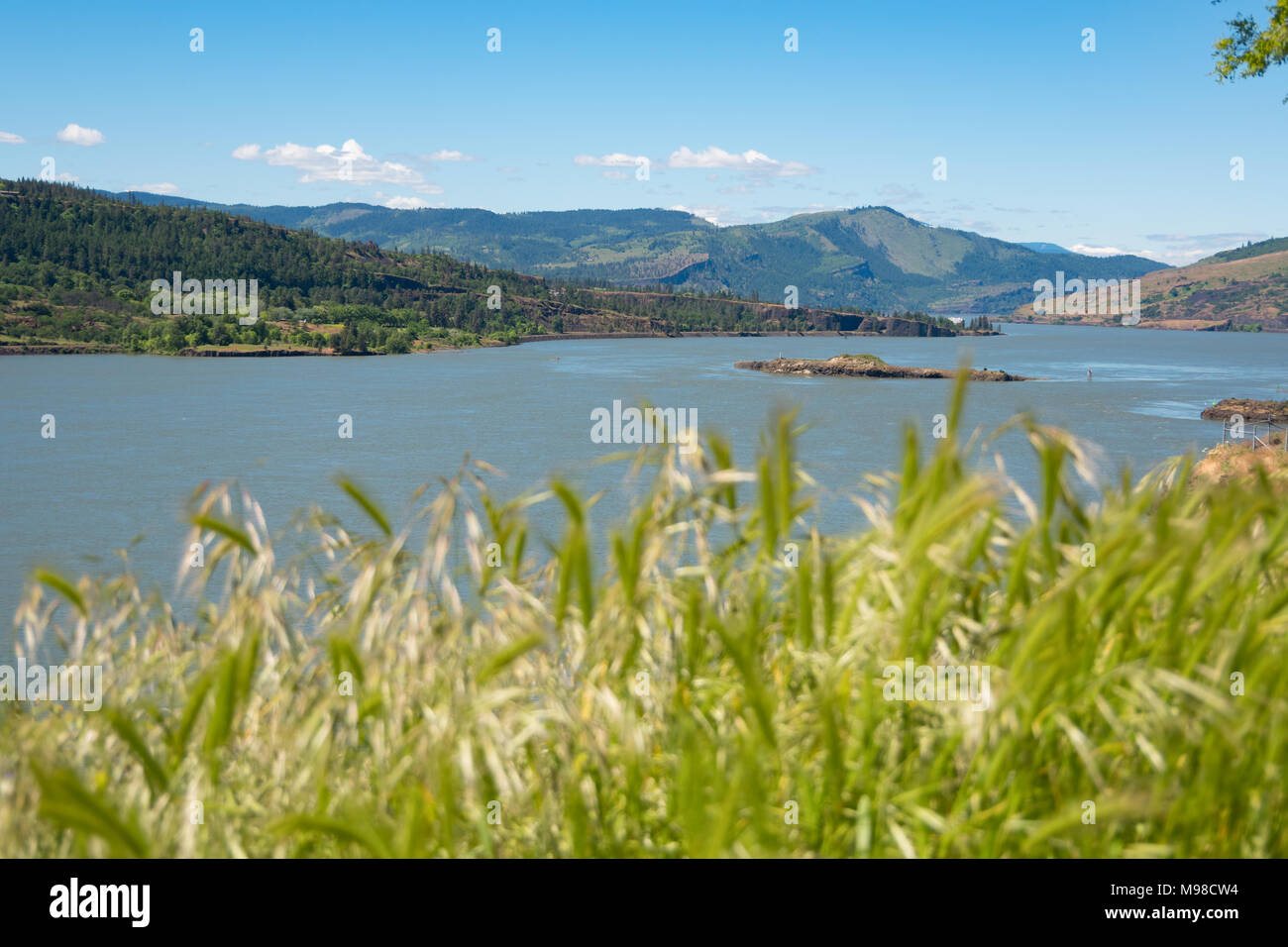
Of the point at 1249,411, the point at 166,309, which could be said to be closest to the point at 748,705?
the point at 1249,411

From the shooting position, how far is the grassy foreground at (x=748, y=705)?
3002 mm

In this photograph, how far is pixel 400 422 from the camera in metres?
66.5

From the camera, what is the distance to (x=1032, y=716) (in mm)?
2979

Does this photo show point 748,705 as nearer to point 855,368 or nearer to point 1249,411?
point 1249,411

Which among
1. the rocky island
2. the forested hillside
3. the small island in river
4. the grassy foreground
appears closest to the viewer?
the grassy foreground

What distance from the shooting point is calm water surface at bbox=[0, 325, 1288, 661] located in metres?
35.1

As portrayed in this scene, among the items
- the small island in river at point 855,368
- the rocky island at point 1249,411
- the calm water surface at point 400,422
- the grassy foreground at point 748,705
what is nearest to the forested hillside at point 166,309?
the calm water surface at point 400,422

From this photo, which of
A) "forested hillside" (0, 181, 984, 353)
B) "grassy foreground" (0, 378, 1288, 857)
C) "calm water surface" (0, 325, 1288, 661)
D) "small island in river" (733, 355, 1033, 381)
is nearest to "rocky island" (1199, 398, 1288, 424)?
"calm water surface" (0, 325, 1288, 661)

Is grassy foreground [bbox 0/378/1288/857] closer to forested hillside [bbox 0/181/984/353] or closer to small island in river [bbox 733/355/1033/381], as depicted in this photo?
small island in river [bbox 733/355/1033/381]

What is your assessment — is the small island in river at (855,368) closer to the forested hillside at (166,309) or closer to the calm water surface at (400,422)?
the calm water surface at (400,422)

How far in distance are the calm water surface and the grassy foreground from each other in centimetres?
70

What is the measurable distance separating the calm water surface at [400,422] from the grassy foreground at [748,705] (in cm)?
70

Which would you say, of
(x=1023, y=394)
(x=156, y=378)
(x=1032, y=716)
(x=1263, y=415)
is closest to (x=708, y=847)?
(x=1032, y=716)
